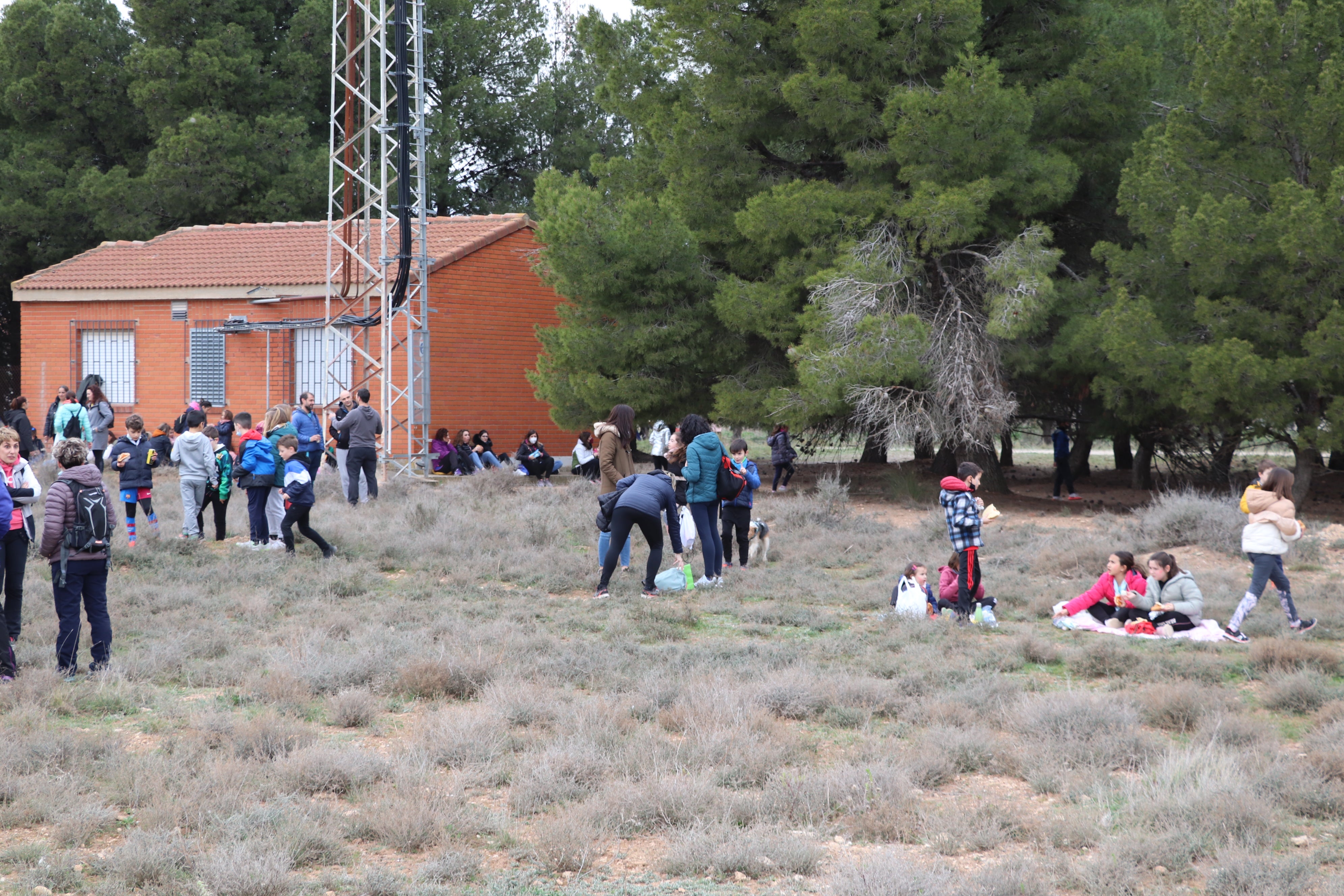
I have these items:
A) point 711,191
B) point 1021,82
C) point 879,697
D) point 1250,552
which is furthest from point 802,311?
point 879,697

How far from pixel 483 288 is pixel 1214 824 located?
22.5 meters

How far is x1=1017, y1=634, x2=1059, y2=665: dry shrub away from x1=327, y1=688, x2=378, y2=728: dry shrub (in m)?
4.85

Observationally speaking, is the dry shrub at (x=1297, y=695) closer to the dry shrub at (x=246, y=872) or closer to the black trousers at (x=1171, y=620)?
the black trousers at (x=1171, y=620)

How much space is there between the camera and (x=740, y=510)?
12398 mm

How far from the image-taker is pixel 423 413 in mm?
20531

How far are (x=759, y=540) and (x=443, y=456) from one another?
1153 cm

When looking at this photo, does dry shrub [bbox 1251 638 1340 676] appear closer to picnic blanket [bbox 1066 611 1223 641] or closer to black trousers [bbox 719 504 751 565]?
picnic blanket [bbox 1066 611 1223 641]

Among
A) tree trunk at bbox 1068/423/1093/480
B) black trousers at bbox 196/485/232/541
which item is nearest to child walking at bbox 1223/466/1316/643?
black trousers at bbox 196/485/232/541

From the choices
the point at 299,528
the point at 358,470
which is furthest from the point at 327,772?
the point at 358,470

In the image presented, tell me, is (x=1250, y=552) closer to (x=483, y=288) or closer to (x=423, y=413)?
(x=423, y=413)

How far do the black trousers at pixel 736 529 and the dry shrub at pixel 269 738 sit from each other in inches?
258

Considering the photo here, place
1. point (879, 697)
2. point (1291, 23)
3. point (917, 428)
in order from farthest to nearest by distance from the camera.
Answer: point (917, 428) → point (1291, 23) → point (879, 697)

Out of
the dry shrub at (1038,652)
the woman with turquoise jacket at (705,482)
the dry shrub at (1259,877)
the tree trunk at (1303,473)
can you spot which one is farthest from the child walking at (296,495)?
the tree trunk at (1303,473)

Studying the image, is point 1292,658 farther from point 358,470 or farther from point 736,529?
point 358,470
